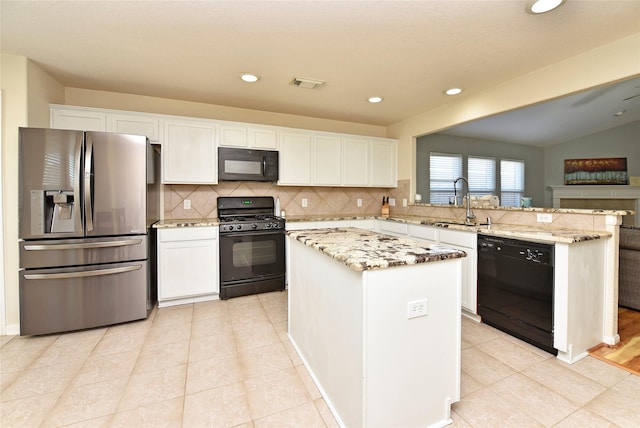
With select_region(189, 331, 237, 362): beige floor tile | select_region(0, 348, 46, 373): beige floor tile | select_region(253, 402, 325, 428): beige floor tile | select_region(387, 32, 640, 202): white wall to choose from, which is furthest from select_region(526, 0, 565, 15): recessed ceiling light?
select_region(0, 348, 46, 373): beige floor tile

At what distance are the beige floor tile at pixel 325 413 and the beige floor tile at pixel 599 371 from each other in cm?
169

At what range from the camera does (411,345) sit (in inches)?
53.0

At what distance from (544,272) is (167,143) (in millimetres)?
3740

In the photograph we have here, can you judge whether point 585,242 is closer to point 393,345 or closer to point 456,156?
point 393,345

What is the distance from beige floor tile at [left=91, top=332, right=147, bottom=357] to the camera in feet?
7.09

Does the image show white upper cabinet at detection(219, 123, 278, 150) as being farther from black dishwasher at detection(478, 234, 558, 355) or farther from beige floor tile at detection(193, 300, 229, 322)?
black dishwasher at detection(478, 234, 558, 355)

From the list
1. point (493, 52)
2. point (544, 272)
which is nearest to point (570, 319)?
point (544, 272)

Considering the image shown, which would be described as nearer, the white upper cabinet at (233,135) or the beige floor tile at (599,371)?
the beige floor tile at (599,371)

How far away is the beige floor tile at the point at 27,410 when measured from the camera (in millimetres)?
1459

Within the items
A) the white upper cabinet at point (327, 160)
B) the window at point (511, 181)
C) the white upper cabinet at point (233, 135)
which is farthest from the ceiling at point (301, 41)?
the window at point (511, 181)

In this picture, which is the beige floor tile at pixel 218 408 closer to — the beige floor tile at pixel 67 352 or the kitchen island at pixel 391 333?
the kitchen island at pixel 391 333

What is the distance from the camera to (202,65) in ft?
8.41

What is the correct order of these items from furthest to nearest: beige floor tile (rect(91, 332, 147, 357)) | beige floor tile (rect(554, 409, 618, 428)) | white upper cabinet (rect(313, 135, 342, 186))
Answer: white upper cabinet (rect(313, 135, 342, 186))
beige floor tile (rect(91, 332, 147, 357))
beige floor tile (rect(554, 409, 618, 428))

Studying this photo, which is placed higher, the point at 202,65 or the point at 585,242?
the point at 202,65
